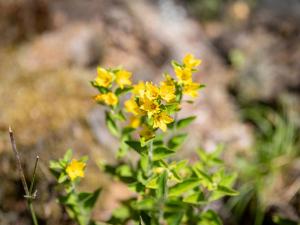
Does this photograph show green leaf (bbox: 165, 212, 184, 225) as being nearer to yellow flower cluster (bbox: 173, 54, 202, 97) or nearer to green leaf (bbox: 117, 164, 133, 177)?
green leaf (bbox: 117, 164, 133, 177)

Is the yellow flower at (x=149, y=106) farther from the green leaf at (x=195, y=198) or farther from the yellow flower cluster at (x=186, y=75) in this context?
the green leaf at (x=195, y=198)

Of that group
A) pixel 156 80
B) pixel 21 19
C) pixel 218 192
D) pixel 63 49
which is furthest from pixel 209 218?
pixel 21 19

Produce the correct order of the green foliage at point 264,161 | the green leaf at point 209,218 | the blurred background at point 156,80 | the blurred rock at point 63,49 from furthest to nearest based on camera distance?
1. the blurred rock at point 63,49
2. the green foliage at point 264,161
3. the blurred background at point 156,80
4. the green leaf at point 209,218

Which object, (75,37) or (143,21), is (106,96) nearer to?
(75,37)

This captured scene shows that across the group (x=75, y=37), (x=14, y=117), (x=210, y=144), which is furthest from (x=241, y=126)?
(x=14, y=117)

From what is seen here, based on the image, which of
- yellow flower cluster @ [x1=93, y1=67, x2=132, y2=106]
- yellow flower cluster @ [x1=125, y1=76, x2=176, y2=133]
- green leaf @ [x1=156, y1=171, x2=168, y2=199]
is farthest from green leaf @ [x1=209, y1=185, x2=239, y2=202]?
yellow flower cluster @ [x1=93, y1=67, x2=132, y2=106]

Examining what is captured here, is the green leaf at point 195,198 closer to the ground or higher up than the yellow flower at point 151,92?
closer to the ground

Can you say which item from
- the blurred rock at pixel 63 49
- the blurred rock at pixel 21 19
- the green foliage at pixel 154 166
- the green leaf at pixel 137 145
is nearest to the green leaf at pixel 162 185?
the green foliage at pixel 154 166

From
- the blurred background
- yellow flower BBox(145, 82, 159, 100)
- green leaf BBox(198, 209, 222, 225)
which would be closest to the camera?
yellow flower BBox(145, 82, 159, 100)
